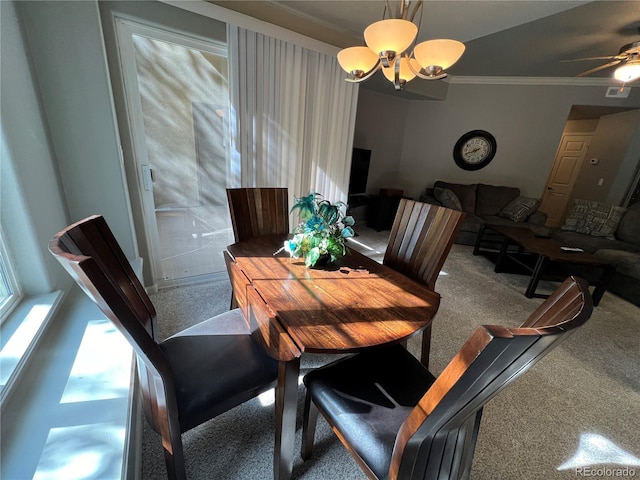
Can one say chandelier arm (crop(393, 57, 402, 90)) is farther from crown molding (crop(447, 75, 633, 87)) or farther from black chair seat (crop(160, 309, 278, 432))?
crown molding (crop(447, 75, 633, 87))

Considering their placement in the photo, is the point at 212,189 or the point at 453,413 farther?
the point at 212,189

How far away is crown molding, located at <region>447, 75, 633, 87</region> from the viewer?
4.20m

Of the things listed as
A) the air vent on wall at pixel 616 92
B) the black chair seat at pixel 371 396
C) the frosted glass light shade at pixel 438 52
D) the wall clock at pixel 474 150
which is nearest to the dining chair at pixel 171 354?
the black chair seat at pixel 371 396

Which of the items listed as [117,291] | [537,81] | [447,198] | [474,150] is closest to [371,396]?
[117,291]

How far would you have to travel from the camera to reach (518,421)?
4.84 feet

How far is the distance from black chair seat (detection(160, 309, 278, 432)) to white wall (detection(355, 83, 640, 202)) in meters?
4.66

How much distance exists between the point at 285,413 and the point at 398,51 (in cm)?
179

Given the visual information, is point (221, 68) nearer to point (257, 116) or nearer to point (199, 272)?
point (257, 116)

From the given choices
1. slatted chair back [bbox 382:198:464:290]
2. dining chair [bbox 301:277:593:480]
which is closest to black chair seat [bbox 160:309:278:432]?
dining chair [bbox 301:277:593:480]

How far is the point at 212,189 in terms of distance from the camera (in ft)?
8.60

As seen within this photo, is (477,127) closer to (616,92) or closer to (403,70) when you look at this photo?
(616,92)

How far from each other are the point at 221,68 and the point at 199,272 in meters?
2.01

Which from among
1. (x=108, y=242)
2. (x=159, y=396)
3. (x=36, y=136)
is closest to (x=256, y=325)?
(x=159, y=396)

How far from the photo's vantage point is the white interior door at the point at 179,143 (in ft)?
6.80
